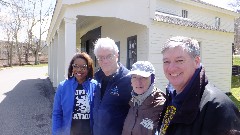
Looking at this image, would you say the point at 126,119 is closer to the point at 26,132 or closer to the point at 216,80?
the point at 26,132

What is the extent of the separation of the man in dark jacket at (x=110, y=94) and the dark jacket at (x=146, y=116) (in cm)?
29

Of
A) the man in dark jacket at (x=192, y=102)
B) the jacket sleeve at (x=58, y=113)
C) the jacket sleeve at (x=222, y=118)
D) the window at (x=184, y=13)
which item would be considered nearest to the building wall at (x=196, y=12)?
the window at (x=184, y=13)

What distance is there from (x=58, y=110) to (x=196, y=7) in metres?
16.6

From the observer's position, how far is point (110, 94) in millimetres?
2887

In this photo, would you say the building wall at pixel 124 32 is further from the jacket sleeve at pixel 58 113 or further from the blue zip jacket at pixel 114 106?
the blue zip jacket at pixel 114 106

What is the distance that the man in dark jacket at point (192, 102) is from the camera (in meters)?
1.44

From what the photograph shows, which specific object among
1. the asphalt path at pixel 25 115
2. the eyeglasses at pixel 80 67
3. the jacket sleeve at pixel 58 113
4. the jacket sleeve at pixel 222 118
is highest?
the eyeglasses at pixel 80 67

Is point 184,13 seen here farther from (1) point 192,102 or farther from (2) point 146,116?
(1) point 192,102

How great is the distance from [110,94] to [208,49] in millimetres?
11227

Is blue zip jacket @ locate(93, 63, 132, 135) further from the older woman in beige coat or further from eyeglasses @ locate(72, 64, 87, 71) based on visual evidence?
eyeglasses @ locate(72, 64, 87, 71)

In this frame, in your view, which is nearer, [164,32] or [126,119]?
[126,119]

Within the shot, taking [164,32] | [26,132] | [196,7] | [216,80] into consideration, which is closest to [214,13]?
[196,7]

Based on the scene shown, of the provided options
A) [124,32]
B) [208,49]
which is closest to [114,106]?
[124,32]

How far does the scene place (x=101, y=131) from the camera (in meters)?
2.89
